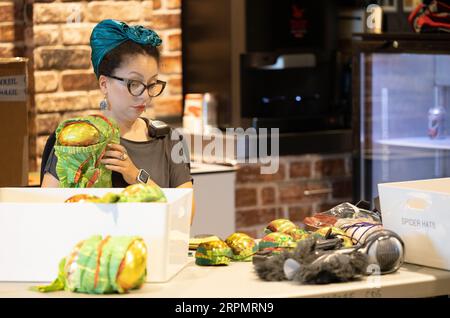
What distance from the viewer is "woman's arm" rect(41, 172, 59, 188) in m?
2.82

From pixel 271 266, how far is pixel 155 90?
95cm

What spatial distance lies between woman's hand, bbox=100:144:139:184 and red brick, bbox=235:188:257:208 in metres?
2.08

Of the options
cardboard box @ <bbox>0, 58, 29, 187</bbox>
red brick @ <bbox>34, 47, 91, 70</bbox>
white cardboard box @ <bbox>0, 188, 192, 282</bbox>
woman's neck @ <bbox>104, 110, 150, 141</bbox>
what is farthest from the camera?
red brick @ <bbox>34, 47, 91, 70</bbox>

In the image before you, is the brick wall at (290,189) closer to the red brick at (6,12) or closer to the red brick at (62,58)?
the red brick at (62,58)

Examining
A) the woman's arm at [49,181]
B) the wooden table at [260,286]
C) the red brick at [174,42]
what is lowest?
the wooden table at [260,286]

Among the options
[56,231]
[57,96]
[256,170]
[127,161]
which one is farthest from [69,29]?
[56,231]

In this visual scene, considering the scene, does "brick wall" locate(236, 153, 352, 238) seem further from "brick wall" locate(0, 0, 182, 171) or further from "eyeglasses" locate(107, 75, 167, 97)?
"eyeglasses" locate(107, 75, 167, 97)

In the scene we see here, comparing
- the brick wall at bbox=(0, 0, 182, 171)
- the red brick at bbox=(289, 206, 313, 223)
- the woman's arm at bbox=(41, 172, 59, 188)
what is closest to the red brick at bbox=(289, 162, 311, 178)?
the red brick at bbox=(289, 206, 313, 223)

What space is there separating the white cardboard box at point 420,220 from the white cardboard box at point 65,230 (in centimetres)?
53

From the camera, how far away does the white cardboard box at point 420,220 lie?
2.26m

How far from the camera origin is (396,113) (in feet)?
16.8

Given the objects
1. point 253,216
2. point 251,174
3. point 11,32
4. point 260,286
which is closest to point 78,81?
point 11,32

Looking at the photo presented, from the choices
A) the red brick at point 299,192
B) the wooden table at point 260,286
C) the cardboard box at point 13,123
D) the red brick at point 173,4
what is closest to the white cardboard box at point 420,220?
the wooden table at point 260,286

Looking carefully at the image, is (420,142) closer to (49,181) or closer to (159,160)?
(159,160)
